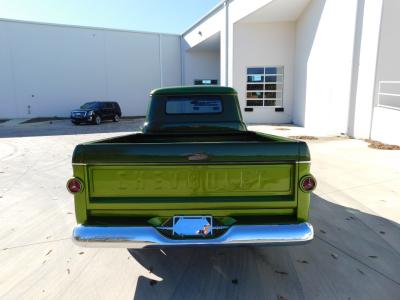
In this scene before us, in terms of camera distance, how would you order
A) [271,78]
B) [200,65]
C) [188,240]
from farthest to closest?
[200,65] → [271,78] → [188,240]

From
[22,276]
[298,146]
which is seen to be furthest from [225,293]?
[22,276]

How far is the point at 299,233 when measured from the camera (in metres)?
2.64

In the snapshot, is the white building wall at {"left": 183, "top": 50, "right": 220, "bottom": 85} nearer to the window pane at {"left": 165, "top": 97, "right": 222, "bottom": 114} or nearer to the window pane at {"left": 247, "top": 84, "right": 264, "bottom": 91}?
the window pane at {"left": 247, "top": 84, "right": 264, "bottom": 91}

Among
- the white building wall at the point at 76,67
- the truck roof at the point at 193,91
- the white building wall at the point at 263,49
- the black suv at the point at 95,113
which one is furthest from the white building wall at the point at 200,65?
the truck roof at the point at 193,91

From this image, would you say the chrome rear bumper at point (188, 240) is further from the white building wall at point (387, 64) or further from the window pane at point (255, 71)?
the window pane at point (255, 71)

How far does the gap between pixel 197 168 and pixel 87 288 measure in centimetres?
163

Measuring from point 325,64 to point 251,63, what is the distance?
5.05 metres

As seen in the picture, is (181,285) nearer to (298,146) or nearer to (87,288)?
(87,288)

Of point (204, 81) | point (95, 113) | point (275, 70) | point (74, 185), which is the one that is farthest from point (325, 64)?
point (95, 113)

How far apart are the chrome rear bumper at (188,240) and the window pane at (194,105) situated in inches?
102

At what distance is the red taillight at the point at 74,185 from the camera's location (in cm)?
276

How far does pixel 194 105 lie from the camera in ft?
16.2

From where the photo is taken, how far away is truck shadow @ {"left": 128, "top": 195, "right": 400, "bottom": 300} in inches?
114

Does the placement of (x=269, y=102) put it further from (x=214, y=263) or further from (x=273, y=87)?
(x=214, y=263)
